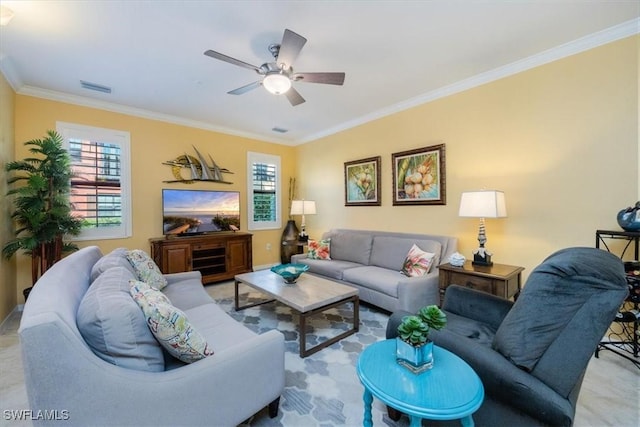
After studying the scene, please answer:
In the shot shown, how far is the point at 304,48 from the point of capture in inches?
96.2

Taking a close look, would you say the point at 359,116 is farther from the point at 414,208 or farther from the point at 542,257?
the point at 542,257

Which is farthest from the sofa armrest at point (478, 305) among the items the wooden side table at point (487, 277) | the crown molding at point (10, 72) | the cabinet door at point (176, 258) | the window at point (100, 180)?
the crown molding at point (10, 72)

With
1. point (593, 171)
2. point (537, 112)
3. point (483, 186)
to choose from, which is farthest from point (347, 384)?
point (537, 112)

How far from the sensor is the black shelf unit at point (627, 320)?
1.96 meters

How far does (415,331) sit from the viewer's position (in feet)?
3.76

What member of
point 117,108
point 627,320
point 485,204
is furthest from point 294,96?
point 627,320

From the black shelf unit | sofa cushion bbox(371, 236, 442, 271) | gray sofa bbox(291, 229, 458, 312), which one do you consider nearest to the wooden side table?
gray sofa bbox(291, 229, 458, 312)

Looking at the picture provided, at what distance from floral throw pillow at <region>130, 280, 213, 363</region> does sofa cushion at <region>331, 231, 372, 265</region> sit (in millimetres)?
2838

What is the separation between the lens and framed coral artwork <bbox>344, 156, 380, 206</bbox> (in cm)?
416

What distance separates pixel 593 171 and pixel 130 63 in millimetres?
4651

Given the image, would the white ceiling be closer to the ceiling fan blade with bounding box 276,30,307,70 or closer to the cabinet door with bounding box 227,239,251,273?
the ceiling fan blade with bounding box 276,30,307,70

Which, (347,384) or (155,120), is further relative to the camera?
Result: (155,120)

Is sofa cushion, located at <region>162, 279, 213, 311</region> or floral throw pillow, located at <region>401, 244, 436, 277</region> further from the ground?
floral throw pillow, located at <region>401, 244, 436, 277</region>

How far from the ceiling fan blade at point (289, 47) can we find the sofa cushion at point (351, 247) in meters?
2.60
